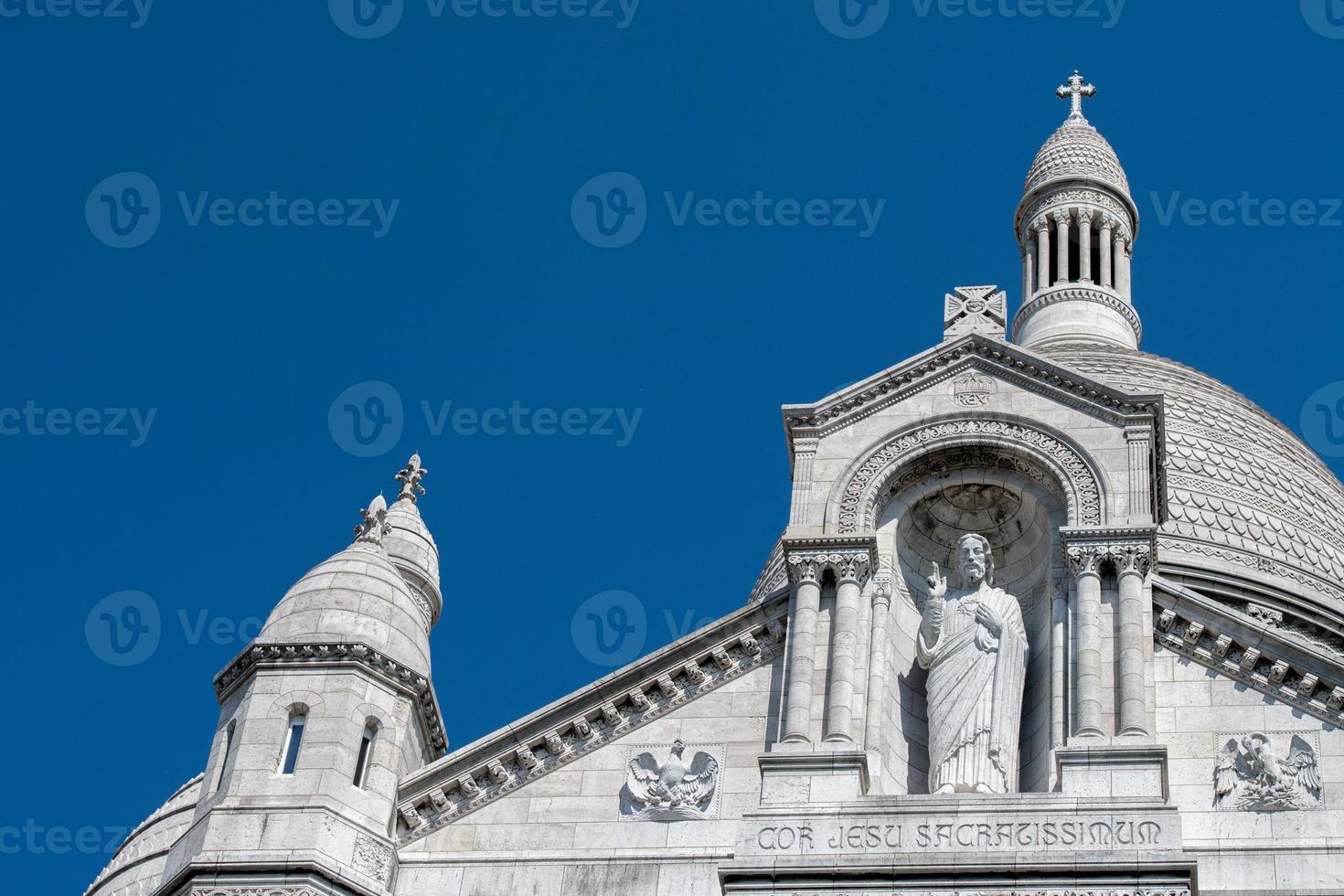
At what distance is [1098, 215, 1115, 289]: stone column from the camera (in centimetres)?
6531

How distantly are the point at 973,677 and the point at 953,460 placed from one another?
3.57 m

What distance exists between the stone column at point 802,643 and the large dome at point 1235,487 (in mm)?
18254

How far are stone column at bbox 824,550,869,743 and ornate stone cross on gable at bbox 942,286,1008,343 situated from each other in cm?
386

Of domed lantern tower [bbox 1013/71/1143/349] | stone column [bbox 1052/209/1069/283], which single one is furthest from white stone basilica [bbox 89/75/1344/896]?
stone column [bbox 1052/209/1069/283]

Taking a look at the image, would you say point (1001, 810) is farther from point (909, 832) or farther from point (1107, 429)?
point (1107, 429)

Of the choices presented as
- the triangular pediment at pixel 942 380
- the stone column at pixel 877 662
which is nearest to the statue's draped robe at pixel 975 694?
the stone column at pixel 877 662

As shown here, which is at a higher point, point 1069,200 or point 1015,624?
point 1069,200

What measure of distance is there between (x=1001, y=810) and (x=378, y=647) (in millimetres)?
8079

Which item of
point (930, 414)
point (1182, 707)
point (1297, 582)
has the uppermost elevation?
point (1297, 582)

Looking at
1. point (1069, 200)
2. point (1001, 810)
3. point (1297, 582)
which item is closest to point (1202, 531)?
point (1297, 582)

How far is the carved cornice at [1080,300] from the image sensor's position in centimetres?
6425

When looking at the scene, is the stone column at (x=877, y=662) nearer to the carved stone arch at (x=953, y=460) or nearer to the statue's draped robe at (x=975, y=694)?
the statue's draped robe at (x=975, y=694)

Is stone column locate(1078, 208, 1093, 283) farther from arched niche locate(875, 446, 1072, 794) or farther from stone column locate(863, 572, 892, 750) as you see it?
stone column locate(863, 572, 892, 750)

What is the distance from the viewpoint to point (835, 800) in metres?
31.0
